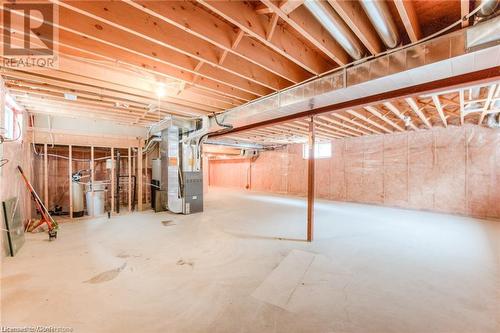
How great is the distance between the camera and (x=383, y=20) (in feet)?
5.34

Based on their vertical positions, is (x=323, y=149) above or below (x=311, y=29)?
below

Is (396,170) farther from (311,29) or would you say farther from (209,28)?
(209,28)

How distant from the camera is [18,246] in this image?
2795mm

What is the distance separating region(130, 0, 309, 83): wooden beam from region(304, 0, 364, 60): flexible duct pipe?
0.72 m

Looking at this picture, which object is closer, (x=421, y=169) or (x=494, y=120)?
(x=494, y=120)

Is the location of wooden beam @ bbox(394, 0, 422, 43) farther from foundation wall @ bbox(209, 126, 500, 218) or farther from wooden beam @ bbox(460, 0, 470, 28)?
foundation wall @ bbox(209, 126, 500, 218)

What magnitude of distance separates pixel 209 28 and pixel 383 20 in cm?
144

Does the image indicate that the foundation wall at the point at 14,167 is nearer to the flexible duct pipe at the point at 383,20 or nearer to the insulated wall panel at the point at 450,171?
the flexible duct pipe at the point at 383,20

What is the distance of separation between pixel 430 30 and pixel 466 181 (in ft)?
16.7

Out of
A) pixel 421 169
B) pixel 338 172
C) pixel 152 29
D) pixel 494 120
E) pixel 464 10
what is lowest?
pixel 338 172

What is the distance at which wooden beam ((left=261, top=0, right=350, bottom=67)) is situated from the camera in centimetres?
158

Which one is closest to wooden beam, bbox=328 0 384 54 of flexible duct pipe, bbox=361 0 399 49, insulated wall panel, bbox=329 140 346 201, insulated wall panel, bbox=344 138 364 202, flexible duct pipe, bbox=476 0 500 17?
flexible duct pipe, bbox=361 0 399 49

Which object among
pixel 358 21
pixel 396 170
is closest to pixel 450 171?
pixel 396 170

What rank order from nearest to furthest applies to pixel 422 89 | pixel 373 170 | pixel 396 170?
pixel 422 89
pixel 396 170
pixel 373 170
